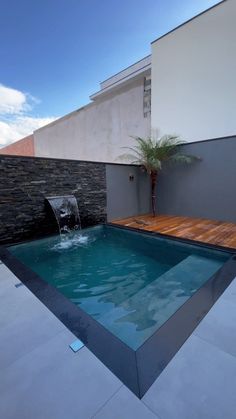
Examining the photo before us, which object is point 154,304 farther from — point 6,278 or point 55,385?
point 6,278

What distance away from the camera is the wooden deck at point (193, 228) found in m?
3.59

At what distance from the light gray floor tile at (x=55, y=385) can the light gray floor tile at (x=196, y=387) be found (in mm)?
248

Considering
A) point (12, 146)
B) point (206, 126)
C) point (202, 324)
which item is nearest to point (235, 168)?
point (206, 126)

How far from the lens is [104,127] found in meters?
8.40

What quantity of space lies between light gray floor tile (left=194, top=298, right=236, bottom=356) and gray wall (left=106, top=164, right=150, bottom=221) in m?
3.82

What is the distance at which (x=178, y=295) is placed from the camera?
203 cm

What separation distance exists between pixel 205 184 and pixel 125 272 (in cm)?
358

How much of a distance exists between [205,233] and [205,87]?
157 inches

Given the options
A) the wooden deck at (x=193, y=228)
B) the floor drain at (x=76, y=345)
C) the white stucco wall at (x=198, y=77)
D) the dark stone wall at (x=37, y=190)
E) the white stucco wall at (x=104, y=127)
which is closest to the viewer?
the floor drain at (x=76, y=345)

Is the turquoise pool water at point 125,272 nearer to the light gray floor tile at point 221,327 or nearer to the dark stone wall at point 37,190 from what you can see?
the light gray floor tile at point 221,327

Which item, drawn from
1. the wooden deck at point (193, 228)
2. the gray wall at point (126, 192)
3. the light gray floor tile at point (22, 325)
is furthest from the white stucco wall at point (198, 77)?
the light gray floor tile at point (22, 325)

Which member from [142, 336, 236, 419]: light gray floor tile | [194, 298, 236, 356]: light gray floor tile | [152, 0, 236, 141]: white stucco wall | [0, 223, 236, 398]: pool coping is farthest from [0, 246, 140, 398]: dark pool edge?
[152, 0, 236, 141]: white stucco wall

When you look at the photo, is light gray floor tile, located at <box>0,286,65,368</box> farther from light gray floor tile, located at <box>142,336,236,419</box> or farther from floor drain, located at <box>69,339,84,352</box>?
light gray floor tile, located at <box>142,336,236,419</box>

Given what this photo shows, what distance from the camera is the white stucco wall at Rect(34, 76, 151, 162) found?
727 centimetres
